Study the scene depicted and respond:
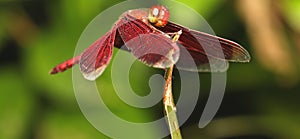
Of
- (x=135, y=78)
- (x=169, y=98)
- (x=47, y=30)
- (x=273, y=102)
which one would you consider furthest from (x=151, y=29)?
(x=273, y=102)

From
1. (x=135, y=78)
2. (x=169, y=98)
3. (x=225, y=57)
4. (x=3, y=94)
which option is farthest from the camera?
(x=3, y=94)

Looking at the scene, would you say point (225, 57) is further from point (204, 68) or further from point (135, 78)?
point (135, 78)

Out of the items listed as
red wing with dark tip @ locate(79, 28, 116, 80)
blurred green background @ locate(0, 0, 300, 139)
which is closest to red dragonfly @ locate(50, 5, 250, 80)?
red wing with dark tip @ locate(79, 28, 116, 80)

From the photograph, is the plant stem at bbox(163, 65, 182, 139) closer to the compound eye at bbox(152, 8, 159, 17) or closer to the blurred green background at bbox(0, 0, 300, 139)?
the compound eye at bbox(152, 8, 159, 17)

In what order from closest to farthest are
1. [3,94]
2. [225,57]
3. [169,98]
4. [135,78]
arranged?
[169,98], [225,57], [135,78], [3,94]

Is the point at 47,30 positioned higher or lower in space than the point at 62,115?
higher

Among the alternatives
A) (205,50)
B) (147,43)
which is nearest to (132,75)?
(205,50)
